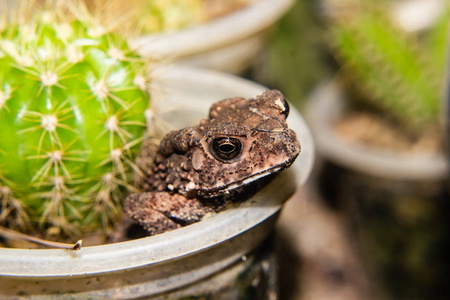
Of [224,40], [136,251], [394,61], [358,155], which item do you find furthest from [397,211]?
[136,251]

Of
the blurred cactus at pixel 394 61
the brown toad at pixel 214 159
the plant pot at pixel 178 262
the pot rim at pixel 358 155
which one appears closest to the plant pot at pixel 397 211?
→ the pot rim at pixel 358 155

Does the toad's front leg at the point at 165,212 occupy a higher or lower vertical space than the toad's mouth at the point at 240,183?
lower

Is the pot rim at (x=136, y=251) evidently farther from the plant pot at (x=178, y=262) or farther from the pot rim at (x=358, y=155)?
the pot rim at (x=358, y=155)

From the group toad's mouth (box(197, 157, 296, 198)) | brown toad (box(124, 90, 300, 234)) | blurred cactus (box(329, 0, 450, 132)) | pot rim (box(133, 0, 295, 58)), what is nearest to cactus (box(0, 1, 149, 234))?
brown toad (box(124, 90, 300, 234))

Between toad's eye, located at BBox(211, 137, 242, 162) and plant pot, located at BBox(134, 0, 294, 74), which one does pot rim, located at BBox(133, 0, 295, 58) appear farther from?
toad's eye, located at BBox(211, 137, 242, 162)

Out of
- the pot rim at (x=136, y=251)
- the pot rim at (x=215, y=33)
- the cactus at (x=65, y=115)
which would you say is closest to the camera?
the pot rim at (x=136, y=251)
